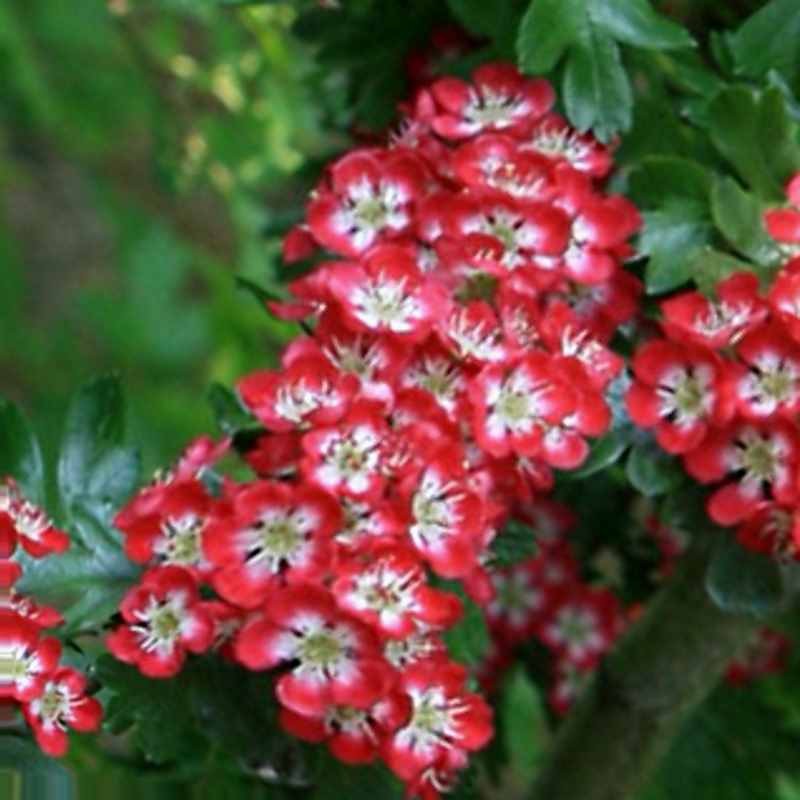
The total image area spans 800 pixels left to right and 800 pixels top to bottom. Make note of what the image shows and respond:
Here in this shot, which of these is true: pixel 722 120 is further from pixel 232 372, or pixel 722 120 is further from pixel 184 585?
pixel 232 372

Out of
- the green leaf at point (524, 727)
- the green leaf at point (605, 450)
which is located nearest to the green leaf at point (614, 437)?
the green leaf at point (605, 450)

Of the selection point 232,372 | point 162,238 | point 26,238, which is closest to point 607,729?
point 232,372

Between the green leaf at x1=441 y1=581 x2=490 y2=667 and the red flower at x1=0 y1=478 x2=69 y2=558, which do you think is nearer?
the red flower at x1=0 y1=478 x2=69 y2=558

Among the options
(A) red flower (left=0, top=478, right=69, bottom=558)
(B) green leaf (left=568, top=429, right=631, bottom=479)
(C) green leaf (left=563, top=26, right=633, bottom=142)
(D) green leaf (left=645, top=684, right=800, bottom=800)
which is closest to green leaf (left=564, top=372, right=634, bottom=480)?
(B) green leaf (left=568, top=429, right=631, bottom=479)

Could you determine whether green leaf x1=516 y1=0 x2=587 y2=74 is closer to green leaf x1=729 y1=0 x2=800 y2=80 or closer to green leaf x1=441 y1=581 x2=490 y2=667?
green leaf x1=729 y1=0 x2=800 y2=80

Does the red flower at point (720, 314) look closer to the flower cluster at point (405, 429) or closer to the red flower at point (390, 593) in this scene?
the flower cluster at point (405, 429)

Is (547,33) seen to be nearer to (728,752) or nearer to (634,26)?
(634,26)
